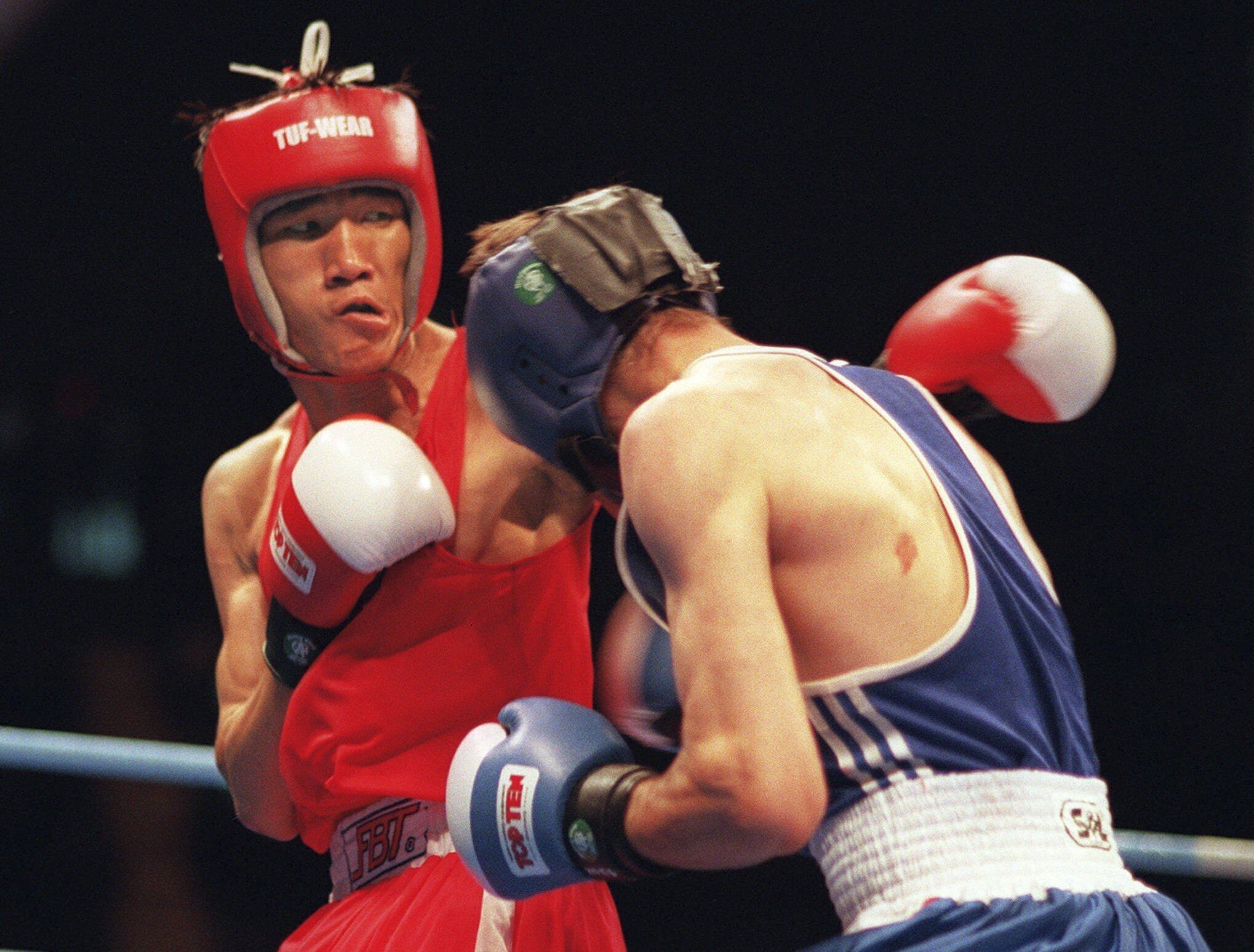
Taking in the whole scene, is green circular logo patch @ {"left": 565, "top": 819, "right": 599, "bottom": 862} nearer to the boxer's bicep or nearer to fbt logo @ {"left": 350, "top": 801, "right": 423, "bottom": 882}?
fbt logo @ {"left": 350, "top": 801, "right": 423, "bottom": 882}

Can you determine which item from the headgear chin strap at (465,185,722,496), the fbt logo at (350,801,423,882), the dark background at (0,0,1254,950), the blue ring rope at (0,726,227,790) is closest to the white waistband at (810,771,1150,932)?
the headgear chin strap at (465,185,722,496)

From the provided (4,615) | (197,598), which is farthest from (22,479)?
(197,598)

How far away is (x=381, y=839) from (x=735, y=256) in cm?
244

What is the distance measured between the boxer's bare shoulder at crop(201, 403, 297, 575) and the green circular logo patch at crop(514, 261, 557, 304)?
78cm

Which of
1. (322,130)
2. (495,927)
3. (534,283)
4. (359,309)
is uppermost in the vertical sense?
(322,130)

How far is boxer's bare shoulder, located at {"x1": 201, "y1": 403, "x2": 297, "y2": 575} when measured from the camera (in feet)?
7.50

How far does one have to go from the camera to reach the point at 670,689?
5.51 feet

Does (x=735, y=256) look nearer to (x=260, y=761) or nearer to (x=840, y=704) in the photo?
(x=260, y=761)

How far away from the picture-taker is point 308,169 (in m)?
2.09

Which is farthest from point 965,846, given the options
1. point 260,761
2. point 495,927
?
point 260,761

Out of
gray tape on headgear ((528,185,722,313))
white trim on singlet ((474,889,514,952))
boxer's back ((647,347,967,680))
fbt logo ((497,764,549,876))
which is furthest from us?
white trim on singlet ((474,889,514,952))

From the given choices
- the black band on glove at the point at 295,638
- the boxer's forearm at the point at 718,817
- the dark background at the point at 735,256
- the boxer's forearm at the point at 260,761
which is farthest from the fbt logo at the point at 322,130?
the dark background at the point at 735,256

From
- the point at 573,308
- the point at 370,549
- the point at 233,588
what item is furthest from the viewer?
the point at 233,588

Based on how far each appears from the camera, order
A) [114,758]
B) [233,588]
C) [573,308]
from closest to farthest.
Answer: [573,308]
[233,588]
[114,758]
